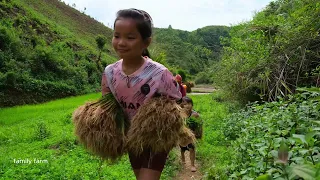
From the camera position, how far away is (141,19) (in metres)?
1.92

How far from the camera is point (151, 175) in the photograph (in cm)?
184

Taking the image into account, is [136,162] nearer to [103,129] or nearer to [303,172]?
[103,129]

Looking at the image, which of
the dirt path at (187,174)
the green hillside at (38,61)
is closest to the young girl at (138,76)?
the dirt path at (187,174)

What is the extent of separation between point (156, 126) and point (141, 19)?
64 cm

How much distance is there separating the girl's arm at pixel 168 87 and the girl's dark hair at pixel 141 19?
259 mm

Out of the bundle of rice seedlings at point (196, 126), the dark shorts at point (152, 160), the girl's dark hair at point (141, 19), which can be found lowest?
the bundle of rice seedlings at point (196, 126)

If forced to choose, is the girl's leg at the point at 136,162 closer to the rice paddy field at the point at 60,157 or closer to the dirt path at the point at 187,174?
the rice paddy field at the point at 60,157

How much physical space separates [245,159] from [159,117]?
152 cm

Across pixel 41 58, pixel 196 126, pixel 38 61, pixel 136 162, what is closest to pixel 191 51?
pixel 41 58

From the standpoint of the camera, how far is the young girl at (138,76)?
1893mm

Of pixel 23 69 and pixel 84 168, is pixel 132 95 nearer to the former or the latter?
pixel 84 168

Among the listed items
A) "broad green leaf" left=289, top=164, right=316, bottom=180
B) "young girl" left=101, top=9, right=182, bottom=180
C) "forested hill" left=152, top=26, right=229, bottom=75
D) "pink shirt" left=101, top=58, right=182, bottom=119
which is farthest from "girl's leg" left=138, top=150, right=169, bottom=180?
"forested hill" left=152, top=26, right=229, bottom=75

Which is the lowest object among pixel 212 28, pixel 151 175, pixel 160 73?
pixel 151 175

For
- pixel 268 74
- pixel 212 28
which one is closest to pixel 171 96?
pixel 268 74
